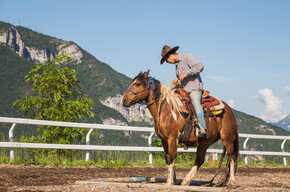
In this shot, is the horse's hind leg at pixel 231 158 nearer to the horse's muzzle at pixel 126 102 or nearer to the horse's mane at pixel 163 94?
the horse's mane at pixel 163 94

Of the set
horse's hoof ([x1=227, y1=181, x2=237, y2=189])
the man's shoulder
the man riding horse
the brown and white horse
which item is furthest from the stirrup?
the man's shoulder

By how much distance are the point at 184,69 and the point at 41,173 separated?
15.9 ft

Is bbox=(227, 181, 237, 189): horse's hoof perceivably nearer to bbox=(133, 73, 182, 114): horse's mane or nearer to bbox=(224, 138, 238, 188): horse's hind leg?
bbox=(224, 138, 238, 188): horse's hind leg

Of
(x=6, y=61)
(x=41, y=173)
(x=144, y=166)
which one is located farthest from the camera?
(x=6, y=61)

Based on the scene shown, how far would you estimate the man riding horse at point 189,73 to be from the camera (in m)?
7.33

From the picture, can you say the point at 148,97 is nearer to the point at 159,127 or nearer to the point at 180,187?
the point at 159,127

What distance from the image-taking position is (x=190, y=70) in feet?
24.2

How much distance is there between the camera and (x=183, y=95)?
292 inches

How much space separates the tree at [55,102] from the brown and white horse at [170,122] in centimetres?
741

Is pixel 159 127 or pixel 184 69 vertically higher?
pixel 184 69

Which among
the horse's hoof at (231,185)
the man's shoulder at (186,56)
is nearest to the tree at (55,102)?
the man's shoulder at (186,56)

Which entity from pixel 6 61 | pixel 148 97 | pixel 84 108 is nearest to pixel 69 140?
pixel 84 108

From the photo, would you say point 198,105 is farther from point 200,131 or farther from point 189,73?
point 189,73

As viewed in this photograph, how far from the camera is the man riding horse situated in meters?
7.33
